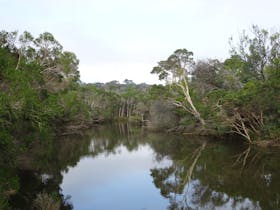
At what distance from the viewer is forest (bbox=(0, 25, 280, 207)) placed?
9.72 m

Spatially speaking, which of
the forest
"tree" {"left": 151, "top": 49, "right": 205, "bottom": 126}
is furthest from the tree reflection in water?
"tree" {"left": 151, "top": 49, "right": 205, "bottom": 126}

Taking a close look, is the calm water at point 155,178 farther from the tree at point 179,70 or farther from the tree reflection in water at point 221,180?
the tree at point 179,70

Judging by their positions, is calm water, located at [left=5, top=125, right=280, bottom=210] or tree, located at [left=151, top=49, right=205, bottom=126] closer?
calm water, located at [left=5, top=125, right=280, bottom=210]

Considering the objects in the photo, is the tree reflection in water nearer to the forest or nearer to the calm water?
the calm water

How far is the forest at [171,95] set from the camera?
972 centimetres

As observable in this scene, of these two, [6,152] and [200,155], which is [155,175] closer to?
[200,155]

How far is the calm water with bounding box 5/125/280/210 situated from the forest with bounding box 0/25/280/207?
2.16 meters

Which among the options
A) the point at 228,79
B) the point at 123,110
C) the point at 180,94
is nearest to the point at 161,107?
the point at 180,94

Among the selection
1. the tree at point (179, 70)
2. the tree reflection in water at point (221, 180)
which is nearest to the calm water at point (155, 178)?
the tree reflection in water at point (221, 180)

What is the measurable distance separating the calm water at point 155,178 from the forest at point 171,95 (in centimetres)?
216

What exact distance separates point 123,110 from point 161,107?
38052 mm

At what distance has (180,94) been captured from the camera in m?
33.2

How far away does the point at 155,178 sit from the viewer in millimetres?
14023

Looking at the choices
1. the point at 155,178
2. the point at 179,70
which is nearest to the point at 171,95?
the point at 179,70
